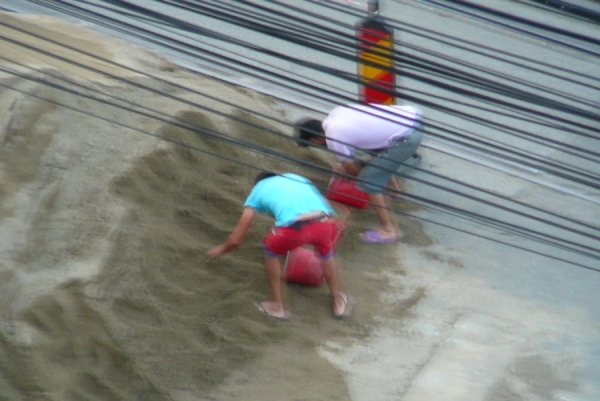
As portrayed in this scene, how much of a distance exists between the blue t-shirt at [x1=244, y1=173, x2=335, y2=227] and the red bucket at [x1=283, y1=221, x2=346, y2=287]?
1.50 ft

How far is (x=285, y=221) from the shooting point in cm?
464

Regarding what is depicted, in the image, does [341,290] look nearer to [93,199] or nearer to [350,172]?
[350,172]

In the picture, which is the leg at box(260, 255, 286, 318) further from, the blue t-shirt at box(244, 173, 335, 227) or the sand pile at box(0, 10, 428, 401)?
the blue t-shirt at box(244, 173, 335, 227)

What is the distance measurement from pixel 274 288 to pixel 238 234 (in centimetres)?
45

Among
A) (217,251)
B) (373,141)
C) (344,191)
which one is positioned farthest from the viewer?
(344,191)

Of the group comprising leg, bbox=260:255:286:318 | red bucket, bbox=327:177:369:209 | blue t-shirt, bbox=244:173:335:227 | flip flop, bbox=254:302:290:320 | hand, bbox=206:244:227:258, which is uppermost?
blue t-shirt, bbox=244:173:335:227

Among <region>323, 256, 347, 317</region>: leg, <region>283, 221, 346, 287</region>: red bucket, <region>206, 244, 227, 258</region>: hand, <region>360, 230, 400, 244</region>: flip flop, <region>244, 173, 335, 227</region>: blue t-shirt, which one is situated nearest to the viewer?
<region>244, 173, 335, 227</region>: blue t-shirt

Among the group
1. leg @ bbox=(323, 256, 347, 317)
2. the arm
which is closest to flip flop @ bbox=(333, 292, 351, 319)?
leg @ bbox=(323, 256, 347, 317)

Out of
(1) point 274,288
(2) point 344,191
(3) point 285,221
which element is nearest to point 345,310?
(1) point 274,288

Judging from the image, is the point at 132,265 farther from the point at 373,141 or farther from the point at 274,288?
the point at 373,141

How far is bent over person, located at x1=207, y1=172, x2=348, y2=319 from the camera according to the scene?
15.3ft

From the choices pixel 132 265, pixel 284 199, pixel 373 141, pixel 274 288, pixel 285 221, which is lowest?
pixel 274 288

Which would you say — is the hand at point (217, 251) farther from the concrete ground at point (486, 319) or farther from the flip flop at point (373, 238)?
the flip flop at point (373, 238)

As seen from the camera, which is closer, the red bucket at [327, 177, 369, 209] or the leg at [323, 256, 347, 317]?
the leg at [323, 256, 347, 317]
